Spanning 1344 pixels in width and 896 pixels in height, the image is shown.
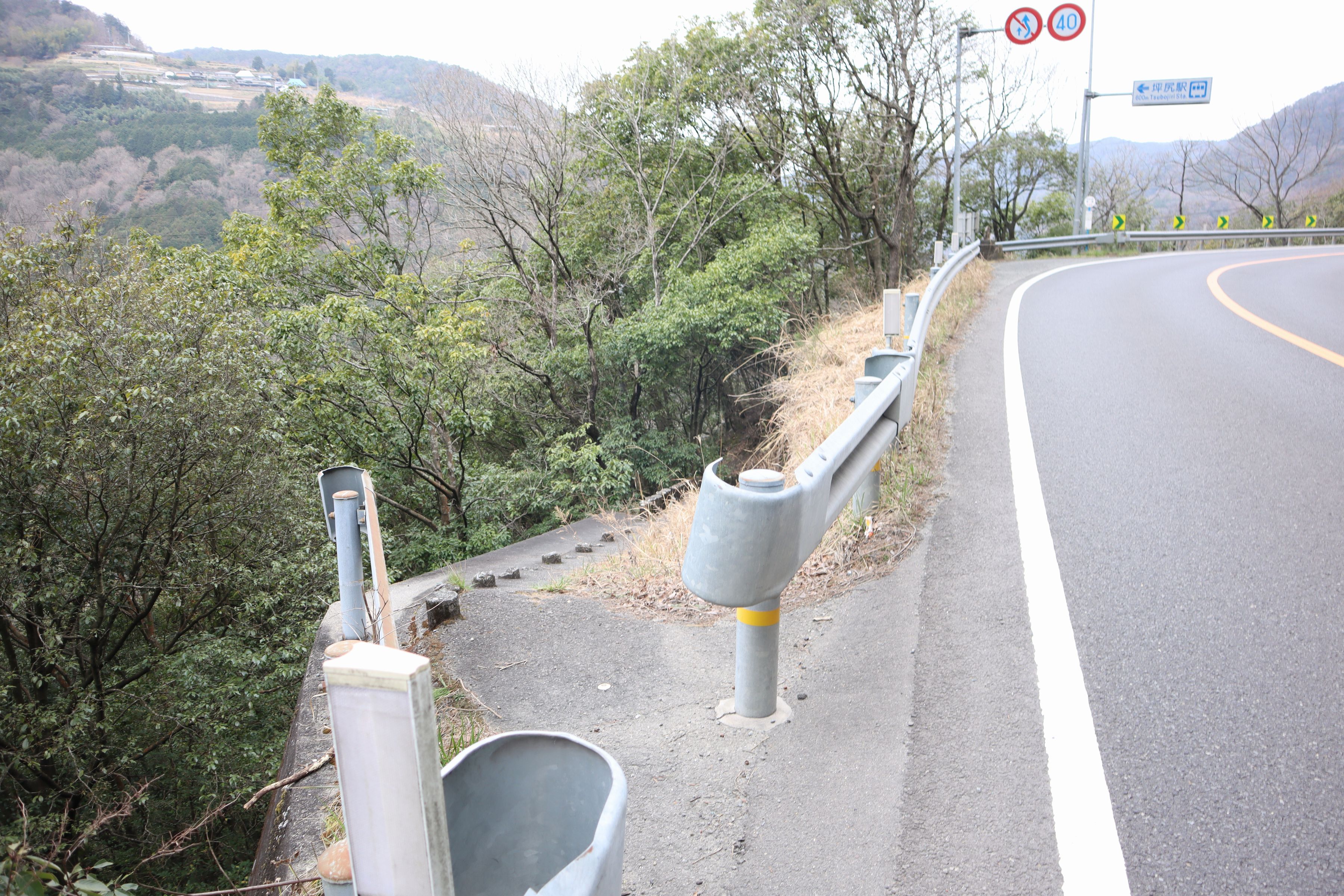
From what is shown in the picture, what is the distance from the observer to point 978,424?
249 inches

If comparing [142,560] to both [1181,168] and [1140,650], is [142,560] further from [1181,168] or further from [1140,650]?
[1181,168]

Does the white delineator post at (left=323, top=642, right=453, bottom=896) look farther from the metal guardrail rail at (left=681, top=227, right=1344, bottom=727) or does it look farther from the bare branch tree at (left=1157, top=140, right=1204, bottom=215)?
the bare branch tree at (left=1157, top=140, right=1204, bottom=215)

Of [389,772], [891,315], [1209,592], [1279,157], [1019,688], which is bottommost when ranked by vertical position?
[1019,688]

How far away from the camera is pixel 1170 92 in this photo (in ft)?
78.2

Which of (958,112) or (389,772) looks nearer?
(389,772)

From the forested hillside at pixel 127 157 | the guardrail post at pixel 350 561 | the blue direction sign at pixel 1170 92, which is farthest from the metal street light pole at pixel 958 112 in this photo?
the forested hillside at pixel 127 157


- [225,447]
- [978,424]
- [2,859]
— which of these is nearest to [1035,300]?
[978,424]

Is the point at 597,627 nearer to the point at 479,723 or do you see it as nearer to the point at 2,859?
the point at 479,723

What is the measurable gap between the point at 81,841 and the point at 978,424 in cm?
597

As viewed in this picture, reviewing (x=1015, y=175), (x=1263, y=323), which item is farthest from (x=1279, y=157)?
(x=1263, y=323)

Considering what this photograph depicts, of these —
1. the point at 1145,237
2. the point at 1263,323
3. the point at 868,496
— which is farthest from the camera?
the point at 1145,237

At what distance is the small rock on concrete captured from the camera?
16.6 ft

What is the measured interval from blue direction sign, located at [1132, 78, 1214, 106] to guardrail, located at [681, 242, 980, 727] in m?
25.9

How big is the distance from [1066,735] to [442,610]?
375 centimetres
